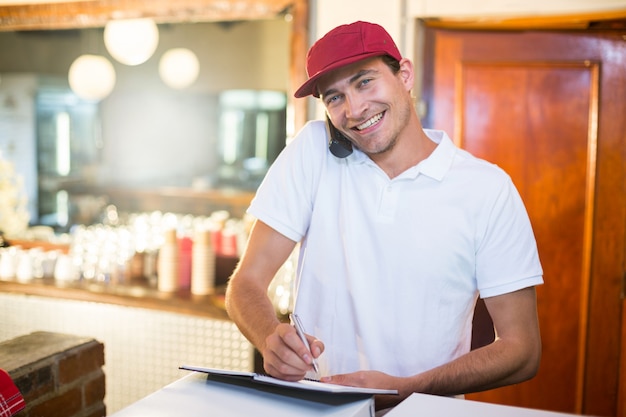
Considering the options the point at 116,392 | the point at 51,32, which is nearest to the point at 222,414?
the point at 116,392

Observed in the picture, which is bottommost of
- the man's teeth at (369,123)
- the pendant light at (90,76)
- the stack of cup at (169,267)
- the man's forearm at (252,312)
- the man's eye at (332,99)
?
the stack of cup at (169,267)

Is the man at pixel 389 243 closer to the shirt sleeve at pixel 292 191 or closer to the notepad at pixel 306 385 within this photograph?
the shirt sleeve at pixel 292 191

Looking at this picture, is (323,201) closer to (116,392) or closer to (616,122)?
(616,122)

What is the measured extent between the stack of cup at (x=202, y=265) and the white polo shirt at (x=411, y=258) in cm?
213

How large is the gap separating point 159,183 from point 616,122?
22.7 feet

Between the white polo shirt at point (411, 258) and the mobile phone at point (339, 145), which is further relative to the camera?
the mobile phone at point (339, 145)

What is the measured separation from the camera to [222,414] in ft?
3.48

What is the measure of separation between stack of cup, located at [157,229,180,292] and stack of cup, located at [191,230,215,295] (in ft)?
0.38

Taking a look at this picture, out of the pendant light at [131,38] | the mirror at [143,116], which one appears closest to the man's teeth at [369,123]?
the pendant light at [131,38]

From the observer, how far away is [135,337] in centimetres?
407

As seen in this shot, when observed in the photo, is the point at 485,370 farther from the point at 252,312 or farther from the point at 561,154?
the point at 561,154

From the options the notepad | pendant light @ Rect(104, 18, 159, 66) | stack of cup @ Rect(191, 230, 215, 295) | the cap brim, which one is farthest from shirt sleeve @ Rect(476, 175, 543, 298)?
pendant light @ Rect(104, 18, 159, 66)

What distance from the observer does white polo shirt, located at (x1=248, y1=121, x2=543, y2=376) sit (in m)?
1.72

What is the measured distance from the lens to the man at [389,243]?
1675 mm
